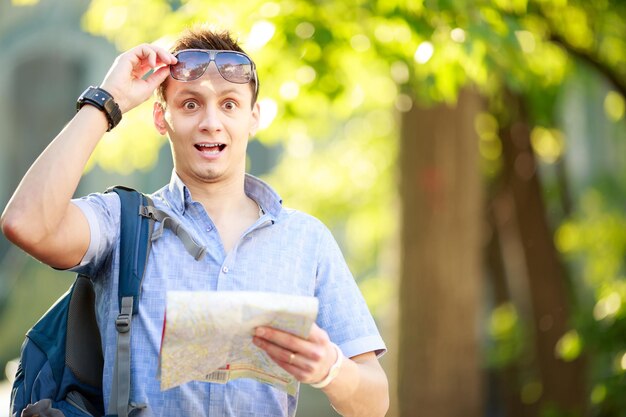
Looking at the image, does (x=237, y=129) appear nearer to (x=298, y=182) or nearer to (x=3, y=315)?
(x=298, y=182)

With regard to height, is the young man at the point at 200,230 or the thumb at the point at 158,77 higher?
the thumb at the point at 158,77

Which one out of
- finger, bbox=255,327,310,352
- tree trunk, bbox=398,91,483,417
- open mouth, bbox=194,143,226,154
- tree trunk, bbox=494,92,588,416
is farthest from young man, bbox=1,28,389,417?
tree trunk, bbox=494,92,588,416

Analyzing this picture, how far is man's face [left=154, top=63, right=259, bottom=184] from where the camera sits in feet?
9.50

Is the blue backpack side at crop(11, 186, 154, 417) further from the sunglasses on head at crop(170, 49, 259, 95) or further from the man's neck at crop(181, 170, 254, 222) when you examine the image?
the sunglasses on head at crop(170, 49, 259, 95)

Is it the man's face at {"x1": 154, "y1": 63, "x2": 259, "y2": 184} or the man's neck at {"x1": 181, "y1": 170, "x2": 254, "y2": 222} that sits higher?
the man's face at {"x1": 154, "y1": 63, "x2": 259, "y2": 184}

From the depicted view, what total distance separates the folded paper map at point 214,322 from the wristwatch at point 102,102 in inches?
26.2

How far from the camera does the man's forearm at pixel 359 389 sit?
2.66m

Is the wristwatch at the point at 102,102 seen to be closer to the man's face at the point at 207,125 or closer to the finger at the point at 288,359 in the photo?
the man's face at the point at 207,125

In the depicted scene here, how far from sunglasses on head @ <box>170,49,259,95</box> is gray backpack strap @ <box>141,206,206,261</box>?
379 mm

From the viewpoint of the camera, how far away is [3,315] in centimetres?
1434

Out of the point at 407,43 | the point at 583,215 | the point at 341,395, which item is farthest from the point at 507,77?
the point at 583,215

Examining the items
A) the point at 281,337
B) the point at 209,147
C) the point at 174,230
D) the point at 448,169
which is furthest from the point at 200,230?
the point at 448,169

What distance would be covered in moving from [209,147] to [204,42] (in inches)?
13.3

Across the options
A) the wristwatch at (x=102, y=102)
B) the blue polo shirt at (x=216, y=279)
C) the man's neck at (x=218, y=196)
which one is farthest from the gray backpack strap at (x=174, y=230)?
the wristwatch at (x=102, y=102)
